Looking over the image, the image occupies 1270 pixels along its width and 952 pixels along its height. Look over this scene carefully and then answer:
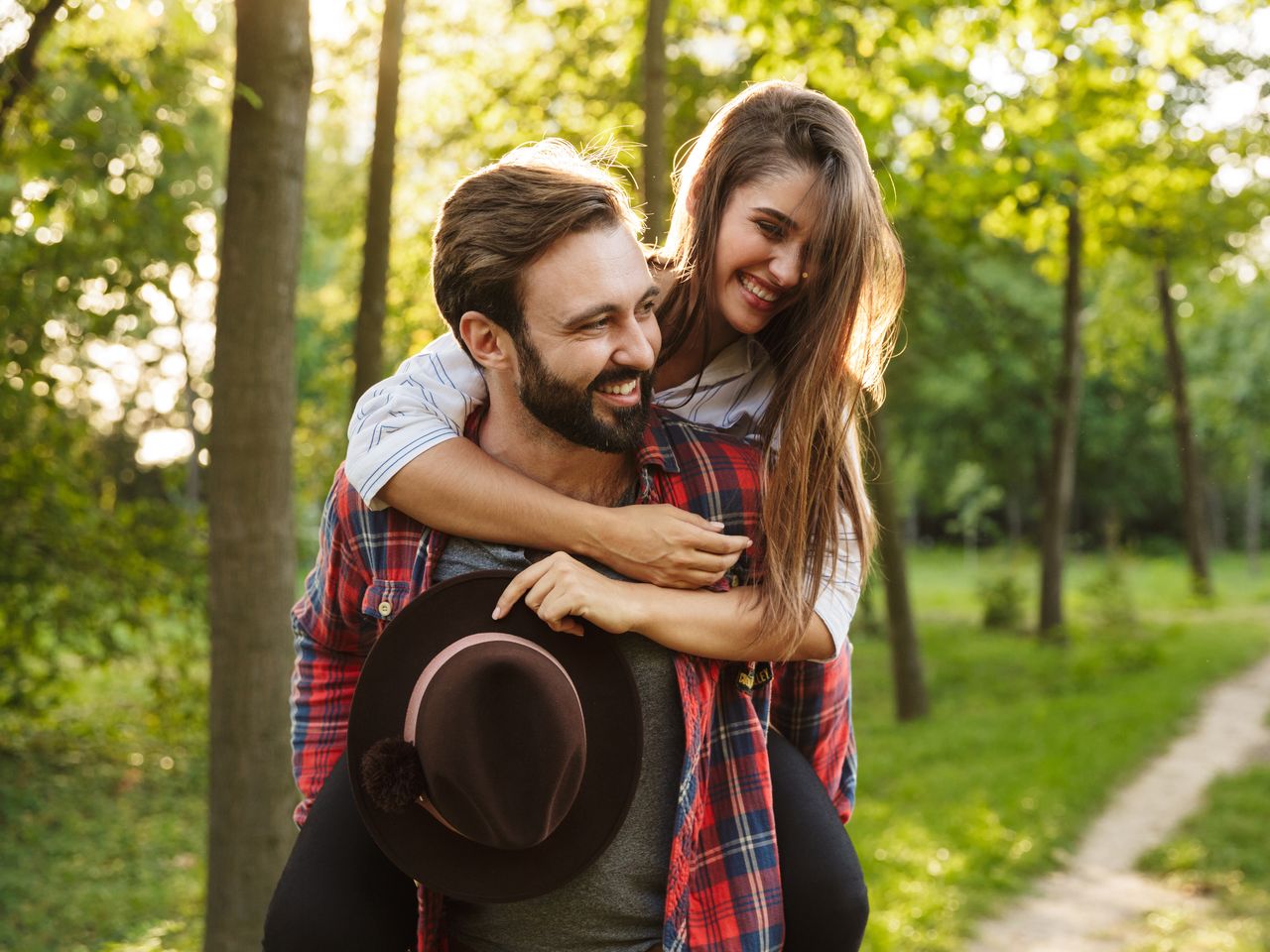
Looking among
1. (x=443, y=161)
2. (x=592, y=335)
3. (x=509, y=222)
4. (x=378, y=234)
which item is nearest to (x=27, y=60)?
(x=378, y=234)

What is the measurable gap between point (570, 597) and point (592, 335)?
45 cm

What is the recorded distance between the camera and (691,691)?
2221 mm

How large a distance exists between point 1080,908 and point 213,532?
5.16 meters

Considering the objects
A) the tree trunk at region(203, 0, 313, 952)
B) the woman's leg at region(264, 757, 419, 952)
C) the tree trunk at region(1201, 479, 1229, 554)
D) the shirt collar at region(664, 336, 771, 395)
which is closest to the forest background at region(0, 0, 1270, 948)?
the tree trunk at region(203, 0, 313, 952)

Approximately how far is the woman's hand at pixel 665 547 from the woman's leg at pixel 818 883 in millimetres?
508

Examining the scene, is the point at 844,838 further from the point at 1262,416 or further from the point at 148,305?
the point at 1262,416

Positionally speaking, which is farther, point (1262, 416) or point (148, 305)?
point (1262, 416)

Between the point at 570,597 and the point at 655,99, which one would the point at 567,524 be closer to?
the point at 570,597

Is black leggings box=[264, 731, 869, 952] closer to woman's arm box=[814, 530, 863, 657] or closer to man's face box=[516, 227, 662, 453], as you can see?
woman's arm box=[814, 530, 863, 657]

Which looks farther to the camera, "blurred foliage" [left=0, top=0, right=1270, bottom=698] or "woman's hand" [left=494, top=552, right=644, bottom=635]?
"blurred foliage" [left=0, top=0, right=1270, bottom=698]

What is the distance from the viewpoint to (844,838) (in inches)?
93.1

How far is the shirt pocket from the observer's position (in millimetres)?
2229

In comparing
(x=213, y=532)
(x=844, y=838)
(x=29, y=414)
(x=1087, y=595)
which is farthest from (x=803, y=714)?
(x=1087, y=595)

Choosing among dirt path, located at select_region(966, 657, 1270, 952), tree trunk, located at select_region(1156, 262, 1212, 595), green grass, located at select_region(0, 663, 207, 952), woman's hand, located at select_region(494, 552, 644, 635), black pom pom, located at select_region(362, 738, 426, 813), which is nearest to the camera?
black pom pom, located at select_region(362, 738, 426, 813)
